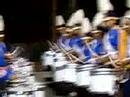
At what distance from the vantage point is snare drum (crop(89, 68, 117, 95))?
36.3 feet

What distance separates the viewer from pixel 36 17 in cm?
1602

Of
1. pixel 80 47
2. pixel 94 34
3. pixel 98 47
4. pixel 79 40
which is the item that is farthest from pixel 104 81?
pixel 79 40

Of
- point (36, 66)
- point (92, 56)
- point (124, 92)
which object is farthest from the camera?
point (36, 66)

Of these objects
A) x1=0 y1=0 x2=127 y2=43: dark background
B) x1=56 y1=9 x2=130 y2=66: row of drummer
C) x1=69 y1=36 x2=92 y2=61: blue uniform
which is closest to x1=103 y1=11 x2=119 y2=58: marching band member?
x1=56 y1=9 x2=130 y2=66: row of drummer

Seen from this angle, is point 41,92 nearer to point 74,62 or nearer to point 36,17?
point 74,62

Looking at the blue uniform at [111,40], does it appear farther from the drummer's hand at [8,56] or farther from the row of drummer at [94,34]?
the drummer's hand at [8,56]

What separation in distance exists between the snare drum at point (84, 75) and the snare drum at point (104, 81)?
0.48m

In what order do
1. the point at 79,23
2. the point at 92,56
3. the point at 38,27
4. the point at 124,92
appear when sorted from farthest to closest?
1. the point at 38,27
2. the point at 79,23
3. the point at 92,56
4. the point at 124,92

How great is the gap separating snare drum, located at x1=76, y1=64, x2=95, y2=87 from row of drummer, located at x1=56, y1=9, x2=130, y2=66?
6.2 inches

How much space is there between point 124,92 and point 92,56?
1170mm

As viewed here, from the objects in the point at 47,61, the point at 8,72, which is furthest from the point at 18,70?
the point at 47,61

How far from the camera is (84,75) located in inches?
476

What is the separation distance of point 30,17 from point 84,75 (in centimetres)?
423

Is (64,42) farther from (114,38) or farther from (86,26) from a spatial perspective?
(114,38)
